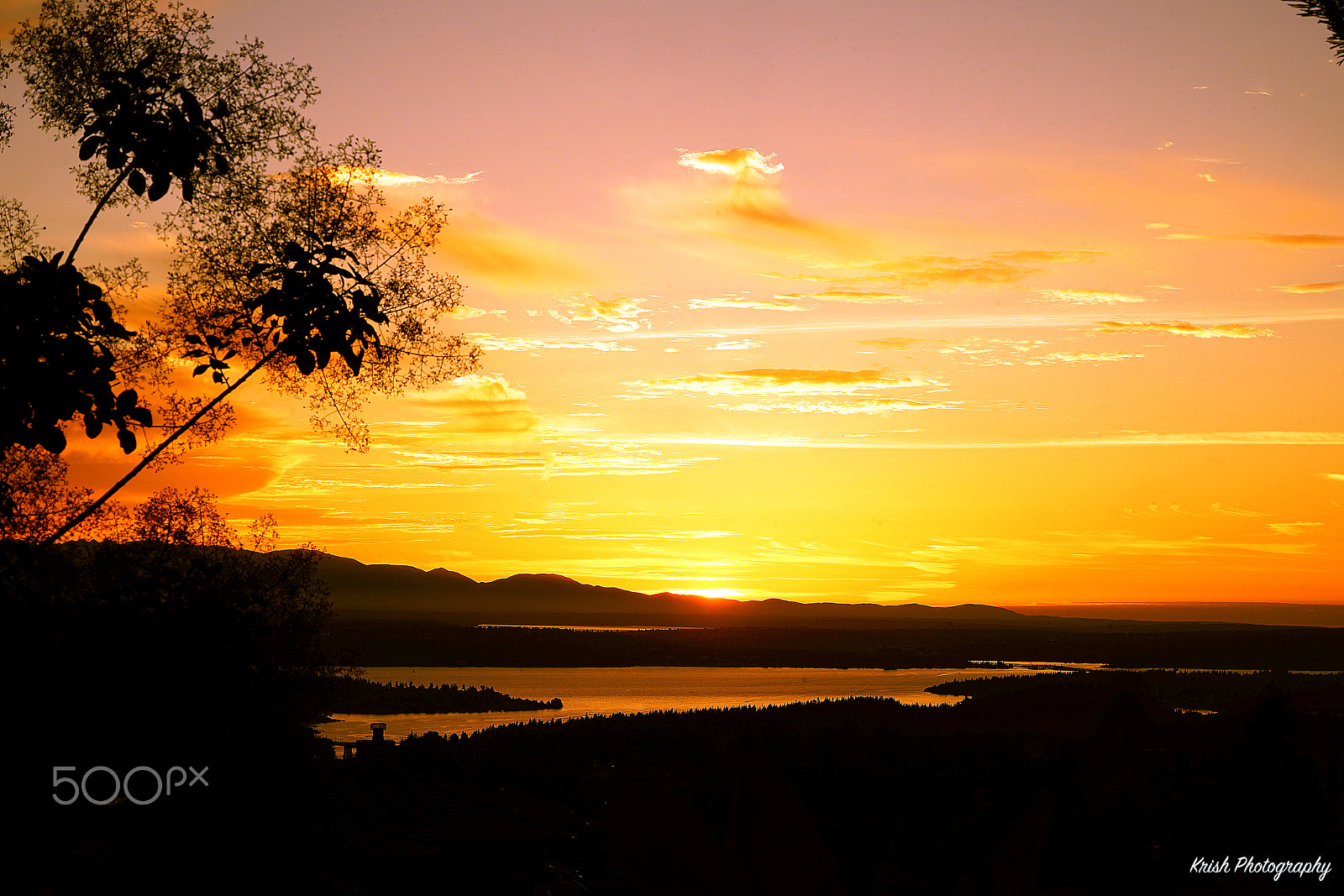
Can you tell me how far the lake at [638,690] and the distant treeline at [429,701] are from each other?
8.45 feet

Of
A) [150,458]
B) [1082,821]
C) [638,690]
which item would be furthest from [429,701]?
[1082,821]

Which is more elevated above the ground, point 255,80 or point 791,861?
point 255,80

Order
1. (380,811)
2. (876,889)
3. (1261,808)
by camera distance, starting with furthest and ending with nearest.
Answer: (380,811) → (1261,808) → (876,889)

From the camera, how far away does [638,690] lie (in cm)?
15500

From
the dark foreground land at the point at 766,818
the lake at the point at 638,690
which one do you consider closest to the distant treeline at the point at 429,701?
the lake at the point at 638,690

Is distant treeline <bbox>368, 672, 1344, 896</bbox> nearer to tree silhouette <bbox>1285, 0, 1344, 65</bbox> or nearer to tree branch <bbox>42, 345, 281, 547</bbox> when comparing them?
tree silhouette <bbox>1285, 0, 1344, 65</bbox>

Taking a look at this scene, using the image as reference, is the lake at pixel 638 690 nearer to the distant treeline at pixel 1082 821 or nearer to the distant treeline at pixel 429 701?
the distant treeline at pixel 429 701

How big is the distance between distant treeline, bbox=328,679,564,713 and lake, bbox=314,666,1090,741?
258 centimetres

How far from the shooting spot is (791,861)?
35.6 inches

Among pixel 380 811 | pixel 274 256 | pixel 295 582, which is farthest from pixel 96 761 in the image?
pixel 295 582

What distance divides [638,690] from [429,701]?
4007 centimetres

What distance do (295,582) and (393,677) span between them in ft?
495

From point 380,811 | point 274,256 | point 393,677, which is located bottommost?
point 393,677

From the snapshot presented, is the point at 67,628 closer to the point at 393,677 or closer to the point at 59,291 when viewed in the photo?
the point at 59,291
